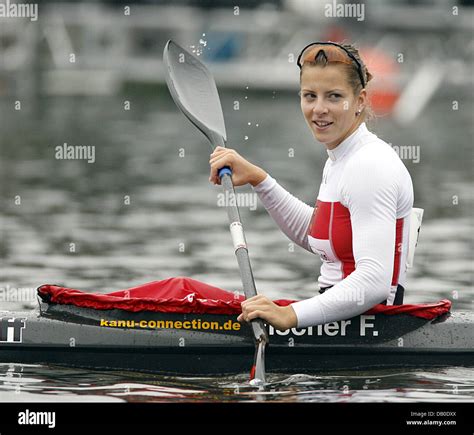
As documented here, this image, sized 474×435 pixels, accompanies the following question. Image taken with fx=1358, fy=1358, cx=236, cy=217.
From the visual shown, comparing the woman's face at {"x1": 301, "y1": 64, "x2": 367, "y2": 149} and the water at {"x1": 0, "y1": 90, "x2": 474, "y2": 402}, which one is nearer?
the woman's face at {"x1": 301, "y1": 64, "x2": 367, "y2": 149}

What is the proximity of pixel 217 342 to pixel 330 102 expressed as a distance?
51.3 inches

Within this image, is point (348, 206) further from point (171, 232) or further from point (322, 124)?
point (171, 232)

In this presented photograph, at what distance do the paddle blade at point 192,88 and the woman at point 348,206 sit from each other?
4.77 feet

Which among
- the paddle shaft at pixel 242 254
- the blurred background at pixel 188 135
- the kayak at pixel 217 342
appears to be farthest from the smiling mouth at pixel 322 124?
the kayak at pixel 217 342

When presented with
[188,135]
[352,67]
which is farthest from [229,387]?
[188,135]

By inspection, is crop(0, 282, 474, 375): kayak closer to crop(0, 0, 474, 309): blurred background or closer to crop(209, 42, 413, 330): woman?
crop(209, 42, 413, 330): woman

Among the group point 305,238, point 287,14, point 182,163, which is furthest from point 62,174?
point 287,14

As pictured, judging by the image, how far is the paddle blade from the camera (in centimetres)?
792

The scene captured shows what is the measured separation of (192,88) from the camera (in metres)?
8.09

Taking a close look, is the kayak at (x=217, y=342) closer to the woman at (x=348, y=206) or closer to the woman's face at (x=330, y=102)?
the woman at (x=348, y=206)

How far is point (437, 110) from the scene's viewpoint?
30188mm

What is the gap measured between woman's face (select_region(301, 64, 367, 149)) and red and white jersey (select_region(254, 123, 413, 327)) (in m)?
0.08

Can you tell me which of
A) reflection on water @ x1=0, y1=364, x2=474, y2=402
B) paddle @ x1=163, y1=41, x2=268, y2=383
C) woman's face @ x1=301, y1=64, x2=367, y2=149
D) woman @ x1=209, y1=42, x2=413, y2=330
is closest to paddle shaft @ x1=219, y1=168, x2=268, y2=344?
woman @ x1=209, y1=42, x2=413, y2=330
